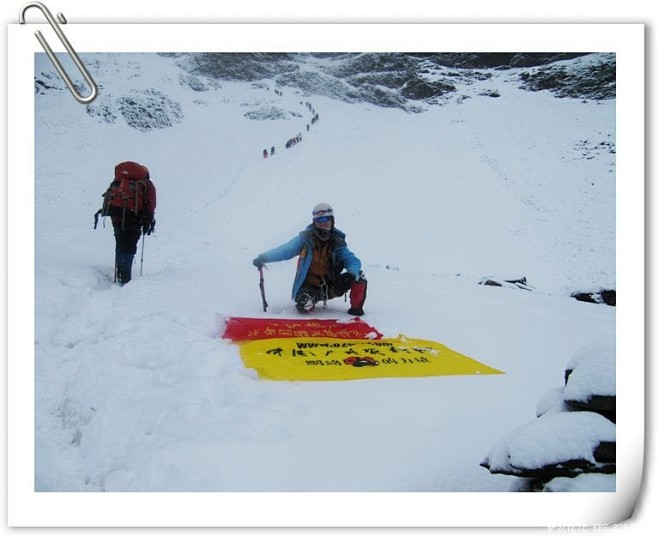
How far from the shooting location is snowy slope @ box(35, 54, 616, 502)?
182 cm

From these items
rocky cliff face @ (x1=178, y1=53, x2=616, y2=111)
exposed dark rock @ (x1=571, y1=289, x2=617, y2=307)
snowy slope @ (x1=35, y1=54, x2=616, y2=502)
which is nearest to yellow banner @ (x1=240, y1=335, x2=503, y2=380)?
snowy slope @ (x1=35, y1=54, x2=616, y2=502)

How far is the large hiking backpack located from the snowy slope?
9 centimetres

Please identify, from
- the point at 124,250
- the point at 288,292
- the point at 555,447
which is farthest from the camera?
the point at 288,292

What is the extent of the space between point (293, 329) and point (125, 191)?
129 centimetres

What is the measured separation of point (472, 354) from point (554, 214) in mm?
1597

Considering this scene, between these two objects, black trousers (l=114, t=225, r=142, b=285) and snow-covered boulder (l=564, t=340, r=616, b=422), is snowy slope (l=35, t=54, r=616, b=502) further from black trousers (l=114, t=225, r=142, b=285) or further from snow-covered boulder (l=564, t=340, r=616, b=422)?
snow-covered boulder (l=564, t=340, r=616, b=422)

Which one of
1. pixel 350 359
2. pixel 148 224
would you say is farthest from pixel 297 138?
pixel 350 359

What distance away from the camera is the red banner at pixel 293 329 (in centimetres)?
255

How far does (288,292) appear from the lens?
3.36m

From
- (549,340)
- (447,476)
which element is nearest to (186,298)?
(447,476)
